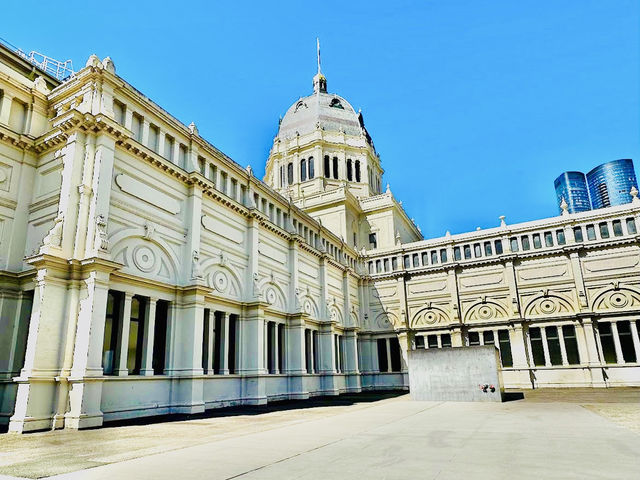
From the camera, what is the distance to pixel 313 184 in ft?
175

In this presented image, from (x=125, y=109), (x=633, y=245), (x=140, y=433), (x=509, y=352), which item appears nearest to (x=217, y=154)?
(x=125, y=109)

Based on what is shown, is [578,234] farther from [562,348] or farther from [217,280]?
[217,280]

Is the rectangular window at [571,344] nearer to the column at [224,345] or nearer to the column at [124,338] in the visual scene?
the column at [224,345]

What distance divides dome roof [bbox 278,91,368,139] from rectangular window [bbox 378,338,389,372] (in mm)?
28826

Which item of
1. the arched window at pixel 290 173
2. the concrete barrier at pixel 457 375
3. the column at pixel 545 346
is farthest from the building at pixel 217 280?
the concrete barrier at pixel 457 375

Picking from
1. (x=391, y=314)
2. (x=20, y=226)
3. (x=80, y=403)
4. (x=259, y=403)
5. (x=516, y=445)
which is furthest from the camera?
(x=391, y=314)

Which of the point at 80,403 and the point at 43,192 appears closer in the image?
the point at 80,403

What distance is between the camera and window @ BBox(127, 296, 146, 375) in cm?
1883

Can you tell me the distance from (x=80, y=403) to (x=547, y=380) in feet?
117

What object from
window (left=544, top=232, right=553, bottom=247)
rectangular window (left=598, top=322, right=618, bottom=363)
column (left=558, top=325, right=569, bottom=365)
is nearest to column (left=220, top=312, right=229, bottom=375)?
column (left=558, top=325, right=569, bottom=365)

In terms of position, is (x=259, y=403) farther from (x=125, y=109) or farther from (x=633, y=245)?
(x=633, y=245)

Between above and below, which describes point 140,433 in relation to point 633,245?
below

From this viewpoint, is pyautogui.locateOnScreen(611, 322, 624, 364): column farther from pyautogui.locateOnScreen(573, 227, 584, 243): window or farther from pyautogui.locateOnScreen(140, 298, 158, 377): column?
pyautogui.locateOnScreen(140, 298, 158, 377): column

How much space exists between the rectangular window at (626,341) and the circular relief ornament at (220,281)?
3229 centimetres
